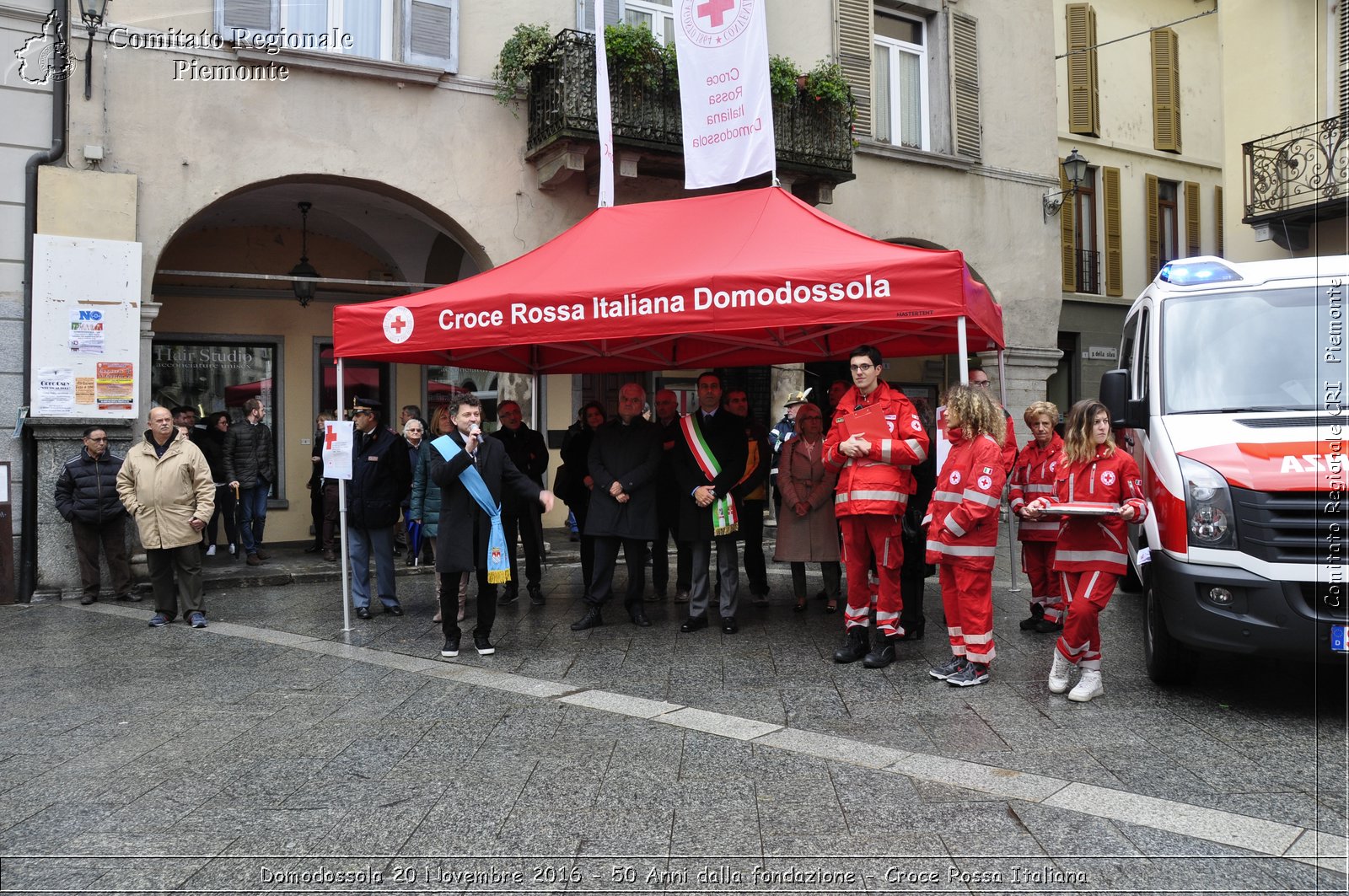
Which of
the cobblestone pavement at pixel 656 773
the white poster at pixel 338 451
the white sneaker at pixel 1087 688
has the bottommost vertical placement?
the cobblestone pavement at pixel 656 773

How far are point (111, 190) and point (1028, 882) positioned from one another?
34.2ft

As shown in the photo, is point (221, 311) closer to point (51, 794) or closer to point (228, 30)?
point (228, 30)

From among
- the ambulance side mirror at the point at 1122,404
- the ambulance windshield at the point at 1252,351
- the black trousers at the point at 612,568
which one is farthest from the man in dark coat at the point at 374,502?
the ambulance windshield at the point at 1252,351

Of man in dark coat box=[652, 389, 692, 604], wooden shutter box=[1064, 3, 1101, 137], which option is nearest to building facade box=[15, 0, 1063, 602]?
man in dark coat box=[652, 389, 692, 604]

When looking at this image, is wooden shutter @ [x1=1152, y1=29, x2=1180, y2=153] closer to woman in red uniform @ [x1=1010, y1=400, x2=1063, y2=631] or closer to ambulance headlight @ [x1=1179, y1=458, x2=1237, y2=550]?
woman in red uniform @ [x1=1010, y1=400, x2=1063, y2=631]

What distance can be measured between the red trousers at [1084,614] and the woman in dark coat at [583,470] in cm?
421

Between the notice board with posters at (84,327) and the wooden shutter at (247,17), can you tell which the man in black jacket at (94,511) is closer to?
the notice board with posters at (84,327)

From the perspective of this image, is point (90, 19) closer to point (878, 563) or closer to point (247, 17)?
point (247, 17)

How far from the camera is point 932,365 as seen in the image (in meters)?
19.1

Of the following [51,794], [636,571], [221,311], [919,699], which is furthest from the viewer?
[221,311]

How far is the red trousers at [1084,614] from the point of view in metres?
5.66

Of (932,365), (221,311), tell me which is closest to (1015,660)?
(221,311)

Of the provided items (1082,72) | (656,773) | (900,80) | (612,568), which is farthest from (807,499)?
(1082,72)

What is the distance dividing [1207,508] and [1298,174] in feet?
42.8
